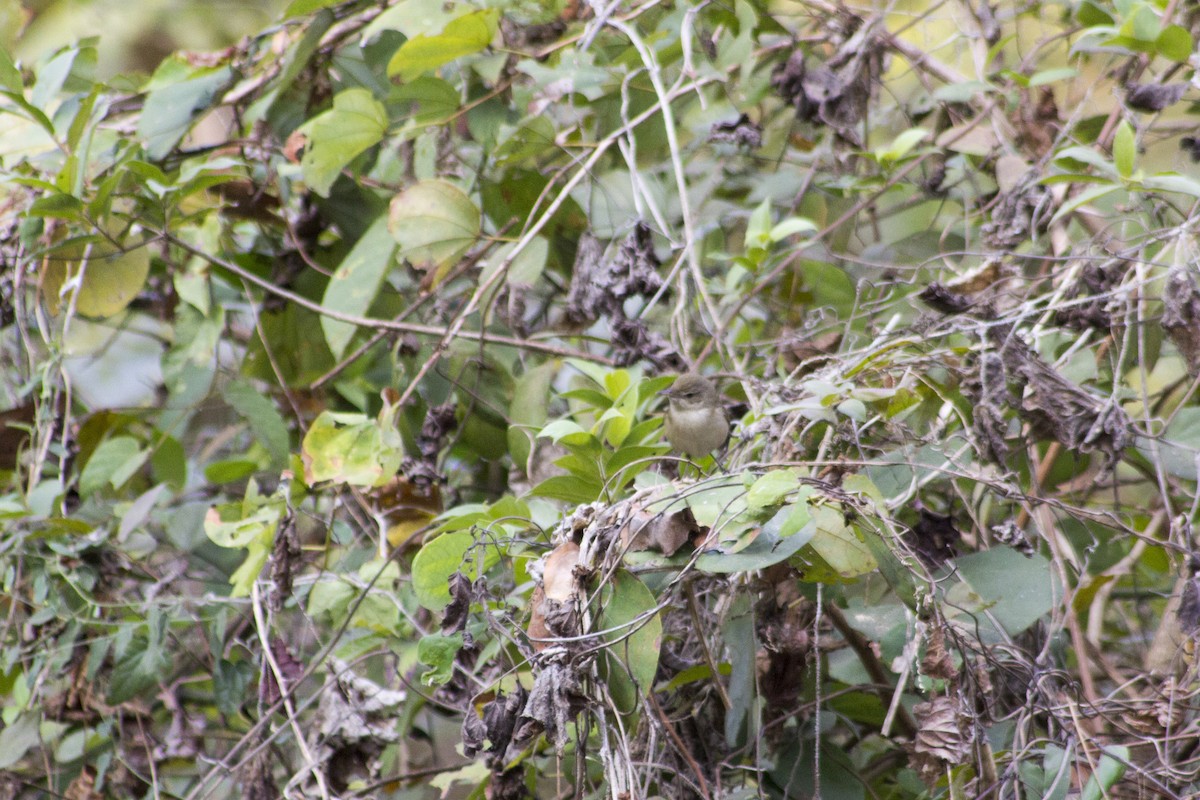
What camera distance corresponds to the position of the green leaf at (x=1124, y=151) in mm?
1795

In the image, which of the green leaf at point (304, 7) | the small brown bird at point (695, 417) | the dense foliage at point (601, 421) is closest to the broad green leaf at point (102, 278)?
the dense foliage at point (601, 421)

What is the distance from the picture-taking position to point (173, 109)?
2.50 m

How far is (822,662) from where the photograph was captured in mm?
1932

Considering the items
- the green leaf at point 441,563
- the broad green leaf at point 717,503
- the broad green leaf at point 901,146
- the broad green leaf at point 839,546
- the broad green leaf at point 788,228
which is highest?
the broad green leaf at point 901,146

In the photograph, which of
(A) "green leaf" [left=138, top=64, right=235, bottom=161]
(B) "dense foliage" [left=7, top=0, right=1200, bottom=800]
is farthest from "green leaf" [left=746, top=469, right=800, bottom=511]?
(A) "green leaf" [left=138, top=64, right=235, bottom=161]

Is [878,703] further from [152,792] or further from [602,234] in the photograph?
[152,792]

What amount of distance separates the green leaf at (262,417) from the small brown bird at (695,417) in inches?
35.8

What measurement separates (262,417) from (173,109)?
761 millimetres

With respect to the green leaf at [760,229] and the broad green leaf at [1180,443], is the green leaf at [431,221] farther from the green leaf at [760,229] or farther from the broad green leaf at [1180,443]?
the broad green leaf at [1180,443]

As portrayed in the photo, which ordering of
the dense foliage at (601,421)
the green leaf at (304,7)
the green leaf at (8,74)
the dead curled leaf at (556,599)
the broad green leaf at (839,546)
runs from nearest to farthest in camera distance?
the dead curled leaf at (556,599) → the broad green leaf at (839,546) → the dense foliage at (601,421) → the green leaf at (8,74) → the green leaf at (304,7)

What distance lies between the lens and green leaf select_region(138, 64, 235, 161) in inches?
97.3

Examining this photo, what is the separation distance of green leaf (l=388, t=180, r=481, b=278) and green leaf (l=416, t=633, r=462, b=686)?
1.00 meters

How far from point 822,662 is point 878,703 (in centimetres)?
17

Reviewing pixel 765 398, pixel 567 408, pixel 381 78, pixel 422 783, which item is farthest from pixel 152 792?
pixel 381 78
